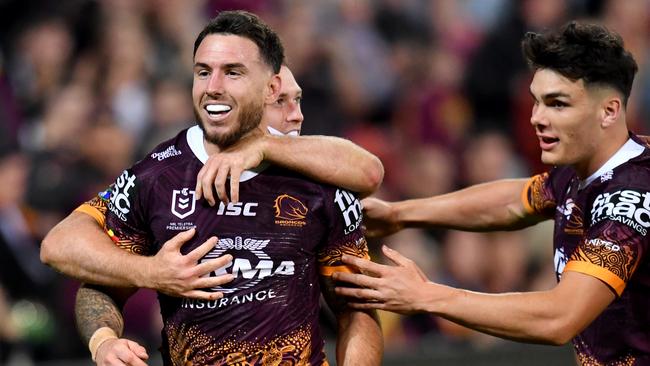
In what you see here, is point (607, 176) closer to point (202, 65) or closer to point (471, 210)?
point (471, 210)

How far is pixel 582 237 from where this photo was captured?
5477mm

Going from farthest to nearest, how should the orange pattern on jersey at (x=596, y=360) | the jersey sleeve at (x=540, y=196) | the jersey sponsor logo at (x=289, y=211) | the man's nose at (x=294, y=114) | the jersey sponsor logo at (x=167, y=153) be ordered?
the jersey sleeve at (x=540, y=196) < the man's nose at (x=294, y=114) < the orange pattern on jersey at (x=596, y=360) < the jersey sponsor logo at (x=167, y=153) < the jersey sponsor logo at (x=289, y=211)

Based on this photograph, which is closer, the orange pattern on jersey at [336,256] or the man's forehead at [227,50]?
the man's forehead at [227,50]

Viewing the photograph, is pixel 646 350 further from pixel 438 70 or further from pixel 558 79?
pixel 438 70

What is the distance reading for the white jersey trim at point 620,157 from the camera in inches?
216

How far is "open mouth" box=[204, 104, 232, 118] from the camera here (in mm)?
5176

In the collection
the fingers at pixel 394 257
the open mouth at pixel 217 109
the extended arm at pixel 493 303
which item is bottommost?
the extended arm at pixel 493 303


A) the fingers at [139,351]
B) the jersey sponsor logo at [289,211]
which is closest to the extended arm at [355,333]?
the jersey sponsor logo at [289,211]

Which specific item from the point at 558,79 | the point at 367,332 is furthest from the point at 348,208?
the point at 558,79

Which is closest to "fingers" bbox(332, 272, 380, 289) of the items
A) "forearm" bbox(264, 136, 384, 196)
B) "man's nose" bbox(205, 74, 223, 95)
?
"forearm" bbox(264, 136, 384, 196)

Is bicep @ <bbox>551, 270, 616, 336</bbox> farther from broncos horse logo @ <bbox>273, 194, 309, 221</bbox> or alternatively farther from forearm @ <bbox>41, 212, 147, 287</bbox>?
forearm @ <bbox>41, 212, 147, 287</bbox>

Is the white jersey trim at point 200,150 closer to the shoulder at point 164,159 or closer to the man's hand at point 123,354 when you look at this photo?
the shoulder at point 164,159

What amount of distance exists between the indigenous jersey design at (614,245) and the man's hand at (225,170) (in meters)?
1.43

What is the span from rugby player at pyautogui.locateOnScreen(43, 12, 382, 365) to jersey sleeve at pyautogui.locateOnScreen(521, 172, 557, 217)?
120cm
